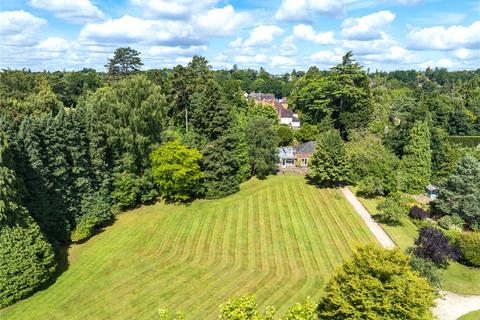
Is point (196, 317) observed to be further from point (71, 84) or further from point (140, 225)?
point (71, 84)

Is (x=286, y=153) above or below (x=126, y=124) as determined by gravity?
below

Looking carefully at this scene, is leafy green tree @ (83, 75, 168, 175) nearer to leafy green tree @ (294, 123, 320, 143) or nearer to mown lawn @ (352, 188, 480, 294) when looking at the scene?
mown lawn @ (352, 188, 480, 294)

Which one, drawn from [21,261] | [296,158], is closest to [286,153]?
[296,158]

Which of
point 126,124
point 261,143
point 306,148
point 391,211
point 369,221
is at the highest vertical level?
point 126,124

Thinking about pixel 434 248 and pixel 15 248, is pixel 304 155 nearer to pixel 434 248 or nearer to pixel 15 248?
pixel 434 248

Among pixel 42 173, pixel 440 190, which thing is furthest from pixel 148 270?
pixel 440 190

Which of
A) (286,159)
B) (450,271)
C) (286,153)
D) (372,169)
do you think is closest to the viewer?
(450,271)

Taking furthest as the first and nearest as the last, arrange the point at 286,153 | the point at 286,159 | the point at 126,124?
1. the point at 286,153
2. the point at 286,159
3. the point at 126,124
